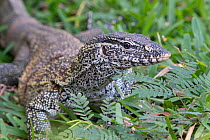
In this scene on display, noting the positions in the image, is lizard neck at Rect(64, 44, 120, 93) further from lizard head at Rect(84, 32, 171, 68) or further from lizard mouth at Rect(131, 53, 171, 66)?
lizard mouth at Rect(131, 53, 171, 66)

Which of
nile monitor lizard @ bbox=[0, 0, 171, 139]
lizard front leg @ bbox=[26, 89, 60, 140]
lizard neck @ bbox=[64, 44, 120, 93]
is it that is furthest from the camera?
lizard front leg @ bbox=[26, 89, 60, 140]

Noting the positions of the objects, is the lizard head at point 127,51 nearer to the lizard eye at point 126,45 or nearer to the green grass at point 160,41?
the lizard eye at point 126,45

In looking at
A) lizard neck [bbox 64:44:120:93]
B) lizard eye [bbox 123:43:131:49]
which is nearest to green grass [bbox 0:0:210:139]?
lizard neck [bbox 64:44:120:93]

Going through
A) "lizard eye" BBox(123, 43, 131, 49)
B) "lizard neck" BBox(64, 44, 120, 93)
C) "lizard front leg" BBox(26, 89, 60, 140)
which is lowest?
"lizard front leg" BBox(26, 89, 60, 140)

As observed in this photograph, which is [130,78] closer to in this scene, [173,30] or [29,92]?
[29,92]

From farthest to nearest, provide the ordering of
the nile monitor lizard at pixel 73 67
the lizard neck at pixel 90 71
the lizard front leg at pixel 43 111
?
1. the lizard front leg at pixel 43 111
2. the lizard neck at pixel 90 71
3. the nile monitor lizard at pixel 73 67

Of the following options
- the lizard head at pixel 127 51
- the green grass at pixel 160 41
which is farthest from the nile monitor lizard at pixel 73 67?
the green grass at pixel 160 41

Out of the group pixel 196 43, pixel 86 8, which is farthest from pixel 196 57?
pixel 86 8

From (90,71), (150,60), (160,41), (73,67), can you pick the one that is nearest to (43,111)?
(73,67)
